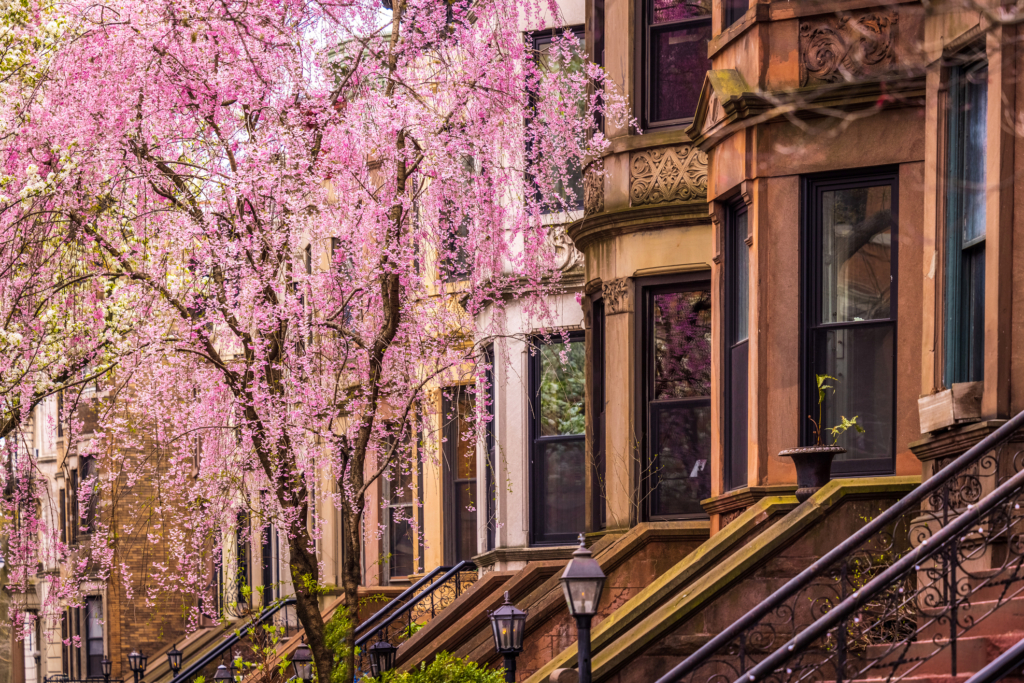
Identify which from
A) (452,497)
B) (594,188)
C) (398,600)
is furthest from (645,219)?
(452,497)

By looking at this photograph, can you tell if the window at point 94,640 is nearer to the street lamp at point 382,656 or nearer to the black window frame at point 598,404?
the street lamp at point 382,656

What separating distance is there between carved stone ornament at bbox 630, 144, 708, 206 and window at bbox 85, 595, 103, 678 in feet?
78.7

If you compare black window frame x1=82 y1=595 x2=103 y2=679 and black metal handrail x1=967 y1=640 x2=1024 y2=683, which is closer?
black metal handrail x1=967 y1=640 x2=1024 y2=683

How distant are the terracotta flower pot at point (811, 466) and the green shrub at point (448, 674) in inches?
159

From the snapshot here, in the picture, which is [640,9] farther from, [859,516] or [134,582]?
[134,582]

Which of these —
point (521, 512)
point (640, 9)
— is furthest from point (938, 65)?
point (521, 512)

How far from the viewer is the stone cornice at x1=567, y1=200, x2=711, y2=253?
51.9 feet

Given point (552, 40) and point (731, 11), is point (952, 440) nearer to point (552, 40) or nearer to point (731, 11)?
point (731, 11)

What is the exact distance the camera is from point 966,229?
11.4 metres

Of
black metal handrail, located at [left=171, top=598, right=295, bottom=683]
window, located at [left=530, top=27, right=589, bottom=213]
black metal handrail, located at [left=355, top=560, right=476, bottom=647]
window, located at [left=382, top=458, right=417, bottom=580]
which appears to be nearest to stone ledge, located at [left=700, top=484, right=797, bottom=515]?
window, located at [left=530, top=27, right=589, bottom=213]

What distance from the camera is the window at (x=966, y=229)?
1120 cm

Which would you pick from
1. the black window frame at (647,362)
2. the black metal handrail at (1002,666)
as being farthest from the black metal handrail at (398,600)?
the black metal handrail at (1002,666)

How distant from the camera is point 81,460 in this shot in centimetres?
3706

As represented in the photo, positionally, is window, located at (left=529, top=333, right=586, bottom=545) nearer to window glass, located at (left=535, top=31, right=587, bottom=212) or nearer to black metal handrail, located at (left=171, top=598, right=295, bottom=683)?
window glass, located at (left=535, top=31, right=587, bottom=212)
